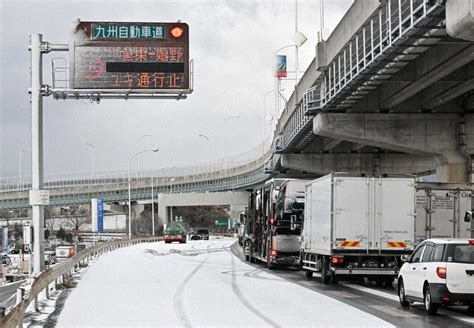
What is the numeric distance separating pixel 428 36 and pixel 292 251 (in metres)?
13.8

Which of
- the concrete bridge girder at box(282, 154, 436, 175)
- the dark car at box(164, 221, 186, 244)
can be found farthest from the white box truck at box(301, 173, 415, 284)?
the dark car at box(164, 221, 186, 244)

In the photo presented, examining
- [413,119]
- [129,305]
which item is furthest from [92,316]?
[413,119]

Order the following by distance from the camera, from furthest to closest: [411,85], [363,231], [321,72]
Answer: [321,72]
[411,85]
[363,231]

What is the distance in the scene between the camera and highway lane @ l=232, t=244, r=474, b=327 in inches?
645

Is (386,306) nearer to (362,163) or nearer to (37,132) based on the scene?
(37,132)

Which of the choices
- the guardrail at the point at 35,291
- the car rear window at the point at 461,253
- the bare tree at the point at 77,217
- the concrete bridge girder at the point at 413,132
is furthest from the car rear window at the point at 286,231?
the bare tree at the point at 77,217

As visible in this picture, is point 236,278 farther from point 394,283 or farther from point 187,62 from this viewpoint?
point 187,62

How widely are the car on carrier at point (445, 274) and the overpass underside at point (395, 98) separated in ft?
17.9

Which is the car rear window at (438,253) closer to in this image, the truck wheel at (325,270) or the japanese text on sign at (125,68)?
the truck wheel at (325,270)

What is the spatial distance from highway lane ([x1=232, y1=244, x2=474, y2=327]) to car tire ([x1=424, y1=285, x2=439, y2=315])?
0.49 feet

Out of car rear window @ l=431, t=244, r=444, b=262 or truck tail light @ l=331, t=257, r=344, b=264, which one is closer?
car rear window @ l=431, t=244, r=444, b=262

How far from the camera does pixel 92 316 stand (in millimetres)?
17516

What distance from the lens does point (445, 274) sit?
55.7ft

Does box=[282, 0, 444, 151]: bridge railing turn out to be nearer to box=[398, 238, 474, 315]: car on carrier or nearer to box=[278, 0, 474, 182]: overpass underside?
box=[278, 0, 474, 182]: overpass underside
